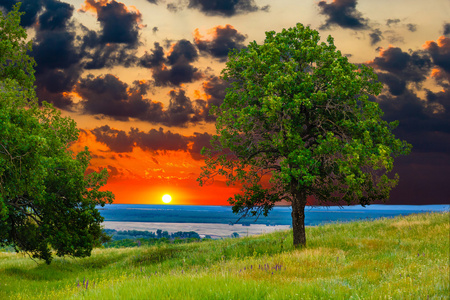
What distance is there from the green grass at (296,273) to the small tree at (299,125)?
2.97m


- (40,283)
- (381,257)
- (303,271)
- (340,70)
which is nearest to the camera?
(303,271)

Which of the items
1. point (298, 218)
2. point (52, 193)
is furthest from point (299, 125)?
point (52, 193)

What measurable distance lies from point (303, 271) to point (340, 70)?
9325 millimetres

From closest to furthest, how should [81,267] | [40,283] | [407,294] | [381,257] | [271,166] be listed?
[407,294]
[381,257]
[40,283]
[271,166]
[81,267]

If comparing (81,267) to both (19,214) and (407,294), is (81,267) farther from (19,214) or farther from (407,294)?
(407,294)

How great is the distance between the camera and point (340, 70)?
16.3m

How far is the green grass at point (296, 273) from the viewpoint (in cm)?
827

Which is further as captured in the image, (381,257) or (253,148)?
(253,148)

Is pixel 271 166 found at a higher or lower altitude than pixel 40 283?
higher

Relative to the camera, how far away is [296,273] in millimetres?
11609

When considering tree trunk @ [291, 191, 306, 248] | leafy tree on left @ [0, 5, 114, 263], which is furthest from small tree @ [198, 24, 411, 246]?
leafy tree on left @ [0, 5, 114, 263]

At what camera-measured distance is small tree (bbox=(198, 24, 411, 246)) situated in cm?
1627

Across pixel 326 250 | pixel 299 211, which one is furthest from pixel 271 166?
pixel 326 250

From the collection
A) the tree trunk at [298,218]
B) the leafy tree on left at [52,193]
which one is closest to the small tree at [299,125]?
the tree trunk at [298,218]
